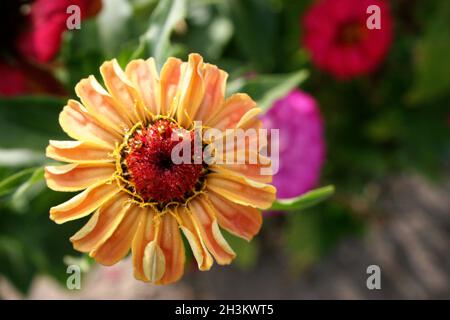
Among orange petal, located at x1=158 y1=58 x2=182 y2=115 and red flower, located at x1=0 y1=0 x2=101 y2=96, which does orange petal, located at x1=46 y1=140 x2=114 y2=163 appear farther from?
red flower, located at x1=0 y1=0 x2=101 y2=96

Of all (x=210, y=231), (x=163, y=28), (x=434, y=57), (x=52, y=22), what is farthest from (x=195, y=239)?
(x=434, y=57)

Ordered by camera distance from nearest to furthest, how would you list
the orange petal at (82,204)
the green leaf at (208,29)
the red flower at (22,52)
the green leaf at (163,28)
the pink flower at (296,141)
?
the orange petal at (82,204)
the green leaf at (163,28)
the red flower at (22,52)
the pink flower at (296,141)
the green leaf at (208,29)

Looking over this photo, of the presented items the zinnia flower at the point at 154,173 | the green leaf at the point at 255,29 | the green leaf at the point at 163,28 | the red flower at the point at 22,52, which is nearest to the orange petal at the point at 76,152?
the zinnia flower at the point at 154,173

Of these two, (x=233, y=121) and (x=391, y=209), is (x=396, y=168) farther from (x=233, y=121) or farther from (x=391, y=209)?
(x=233, y=121)

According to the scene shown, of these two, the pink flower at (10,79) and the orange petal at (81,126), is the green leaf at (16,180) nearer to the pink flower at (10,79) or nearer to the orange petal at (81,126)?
the orange petal at (81,126)

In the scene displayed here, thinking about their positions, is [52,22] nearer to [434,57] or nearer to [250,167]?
[250,167]

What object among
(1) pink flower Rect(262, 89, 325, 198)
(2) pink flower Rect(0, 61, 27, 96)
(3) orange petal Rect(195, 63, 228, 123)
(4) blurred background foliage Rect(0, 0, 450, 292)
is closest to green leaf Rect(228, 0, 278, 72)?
(4) blurred background foliage Rect(0, 0, 450, 292)
